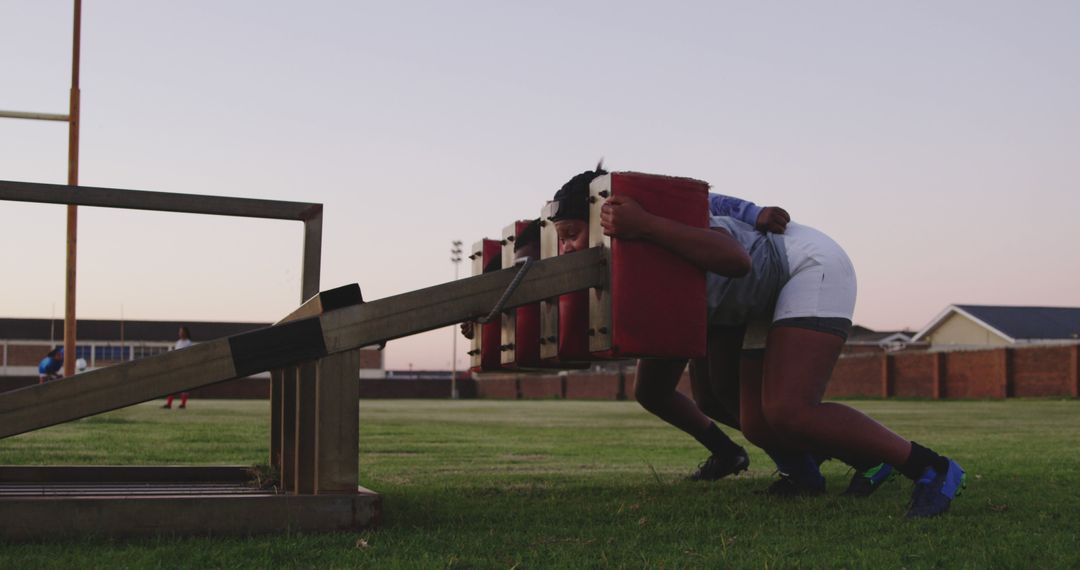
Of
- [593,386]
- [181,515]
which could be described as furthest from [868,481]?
[593,386]

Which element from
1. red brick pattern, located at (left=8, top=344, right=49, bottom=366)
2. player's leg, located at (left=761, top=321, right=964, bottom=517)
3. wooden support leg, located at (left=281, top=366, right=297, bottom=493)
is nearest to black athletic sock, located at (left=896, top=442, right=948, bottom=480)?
player's leg, located at (left=761, top=321, right=964, bottom=517)

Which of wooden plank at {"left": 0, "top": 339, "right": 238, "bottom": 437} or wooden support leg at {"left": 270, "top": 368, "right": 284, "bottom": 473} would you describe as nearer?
wooden plank at {"left": 0, "top": 339, "right": 238, "bottom": 437}

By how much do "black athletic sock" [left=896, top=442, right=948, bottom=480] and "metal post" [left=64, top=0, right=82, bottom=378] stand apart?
949 cm

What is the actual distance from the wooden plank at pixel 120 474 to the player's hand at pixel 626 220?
7.59 feet

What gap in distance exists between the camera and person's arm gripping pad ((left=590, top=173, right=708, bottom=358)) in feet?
12.0

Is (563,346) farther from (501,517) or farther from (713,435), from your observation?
(713,435)

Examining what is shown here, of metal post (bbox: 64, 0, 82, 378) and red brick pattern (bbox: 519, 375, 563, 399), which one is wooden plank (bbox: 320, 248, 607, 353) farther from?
red brick pattern (bbox: 519, 375, 563, 399)

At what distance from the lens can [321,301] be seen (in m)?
3.49

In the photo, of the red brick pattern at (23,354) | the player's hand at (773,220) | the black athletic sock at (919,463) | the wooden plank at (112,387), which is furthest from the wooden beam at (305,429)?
the red brick pattern at (23,354)

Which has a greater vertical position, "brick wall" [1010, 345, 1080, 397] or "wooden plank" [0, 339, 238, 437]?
"wooden plank" [0, 339, 238, 437]

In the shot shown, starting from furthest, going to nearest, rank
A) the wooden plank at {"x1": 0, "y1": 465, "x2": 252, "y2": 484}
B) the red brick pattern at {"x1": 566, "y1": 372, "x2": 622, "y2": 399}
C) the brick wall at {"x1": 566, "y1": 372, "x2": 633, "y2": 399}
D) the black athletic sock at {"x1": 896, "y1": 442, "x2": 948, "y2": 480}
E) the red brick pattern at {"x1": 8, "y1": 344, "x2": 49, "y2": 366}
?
the red brick pattern at {"x1": 8, "y1": 344, "x2": 49, "y2": 366} < the red brick pattern at {"x1": 566, "y1": 372, "x2": 622, "y2": 399} < the brick wall at {"x1": 566, "y1": 372, "x2": 633, "y2": 399} < the wooden plank at {"x1": 0, "y1": 465, "x2": 252, "y2": 484} < the black athletic sock at {"x1": 896, "y1": 442, "x2": 948, "y2": 480}

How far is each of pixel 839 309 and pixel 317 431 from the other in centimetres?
209

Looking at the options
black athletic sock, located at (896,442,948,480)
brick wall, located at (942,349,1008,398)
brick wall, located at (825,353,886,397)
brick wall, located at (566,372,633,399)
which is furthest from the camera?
brick wall, located at (566,372,633,399)

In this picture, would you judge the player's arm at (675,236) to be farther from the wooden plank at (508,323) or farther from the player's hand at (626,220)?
the wooden plank at (508,323)
